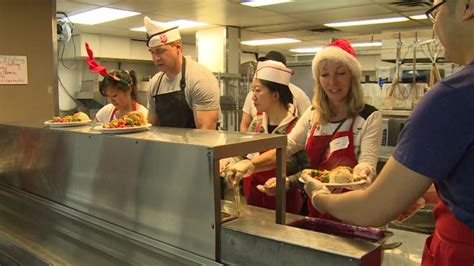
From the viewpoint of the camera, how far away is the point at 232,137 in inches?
48.4

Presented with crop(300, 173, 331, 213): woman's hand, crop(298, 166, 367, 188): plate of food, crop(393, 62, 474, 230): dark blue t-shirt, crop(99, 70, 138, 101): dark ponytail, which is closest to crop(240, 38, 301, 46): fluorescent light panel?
crop(99, 70, 138, 101): dark ponytail

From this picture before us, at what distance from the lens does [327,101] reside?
5.63ft

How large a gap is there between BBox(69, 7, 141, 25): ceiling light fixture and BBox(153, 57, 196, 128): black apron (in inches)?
118

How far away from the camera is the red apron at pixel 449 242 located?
838 mm

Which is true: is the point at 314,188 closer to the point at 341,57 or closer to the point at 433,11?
the point at 433,11

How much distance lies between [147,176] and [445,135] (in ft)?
2.68

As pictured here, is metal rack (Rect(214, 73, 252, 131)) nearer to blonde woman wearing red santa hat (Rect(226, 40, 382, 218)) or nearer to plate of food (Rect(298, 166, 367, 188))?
blonde woman wearing red santa hat (Rect(226, 40, 382, 218))

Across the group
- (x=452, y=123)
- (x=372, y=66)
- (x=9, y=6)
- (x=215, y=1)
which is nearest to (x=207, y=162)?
(x=452, y=123)

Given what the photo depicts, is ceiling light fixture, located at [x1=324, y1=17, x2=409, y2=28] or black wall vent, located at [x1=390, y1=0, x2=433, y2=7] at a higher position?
ceiling light fixture, located at [x1=324, y1=17, x2=409, y2=28]

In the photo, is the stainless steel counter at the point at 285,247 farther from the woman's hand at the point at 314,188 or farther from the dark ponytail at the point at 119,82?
Result: the dark ponytail at the point at 119,82

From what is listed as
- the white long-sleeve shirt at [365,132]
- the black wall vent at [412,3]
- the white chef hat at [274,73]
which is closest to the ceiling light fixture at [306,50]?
the black wall vent at [412,3]

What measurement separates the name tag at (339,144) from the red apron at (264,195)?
0.82 ft

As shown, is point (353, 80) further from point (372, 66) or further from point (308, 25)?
point (372, 66)

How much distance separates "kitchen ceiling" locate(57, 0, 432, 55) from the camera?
448 cm
